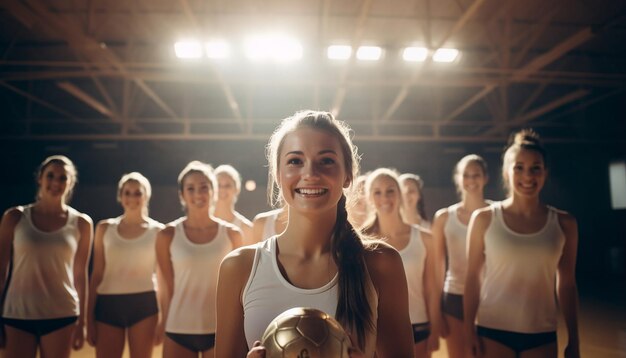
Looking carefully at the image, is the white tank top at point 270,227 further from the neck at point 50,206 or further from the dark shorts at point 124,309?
the neck at point 50,206

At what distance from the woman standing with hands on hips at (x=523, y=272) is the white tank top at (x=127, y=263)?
2378 mm

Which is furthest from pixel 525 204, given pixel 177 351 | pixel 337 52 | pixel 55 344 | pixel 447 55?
pixel 447 55

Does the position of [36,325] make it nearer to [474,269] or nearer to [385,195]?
[385,195]

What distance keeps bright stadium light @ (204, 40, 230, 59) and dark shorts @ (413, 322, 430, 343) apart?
4040 mm

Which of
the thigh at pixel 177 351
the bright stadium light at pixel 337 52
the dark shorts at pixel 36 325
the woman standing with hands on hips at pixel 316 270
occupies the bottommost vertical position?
the thigh at pixel 177 351

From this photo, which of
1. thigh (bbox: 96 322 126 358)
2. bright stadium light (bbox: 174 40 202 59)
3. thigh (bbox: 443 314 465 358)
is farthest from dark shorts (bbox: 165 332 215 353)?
bright stadium light (bbox: 174 40 202 59)

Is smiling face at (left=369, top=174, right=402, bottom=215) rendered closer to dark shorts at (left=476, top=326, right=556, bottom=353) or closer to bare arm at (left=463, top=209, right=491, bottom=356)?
bare arm at (left=463, top=209, right=491, bottom=356)

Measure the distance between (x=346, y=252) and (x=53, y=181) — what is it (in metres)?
2.54

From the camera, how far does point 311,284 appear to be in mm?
1190

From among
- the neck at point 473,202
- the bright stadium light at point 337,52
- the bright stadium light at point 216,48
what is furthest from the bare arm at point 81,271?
the bright stadium light at point 337,52

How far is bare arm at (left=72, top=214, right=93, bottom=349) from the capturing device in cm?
285

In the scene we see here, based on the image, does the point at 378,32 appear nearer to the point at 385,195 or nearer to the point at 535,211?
the point at 385,195

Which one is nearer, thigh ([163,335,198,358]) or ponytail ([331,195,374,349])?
ponytail ([331,195,374,349])

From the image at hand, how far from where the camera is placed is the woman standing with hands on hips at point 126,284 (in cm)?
286
